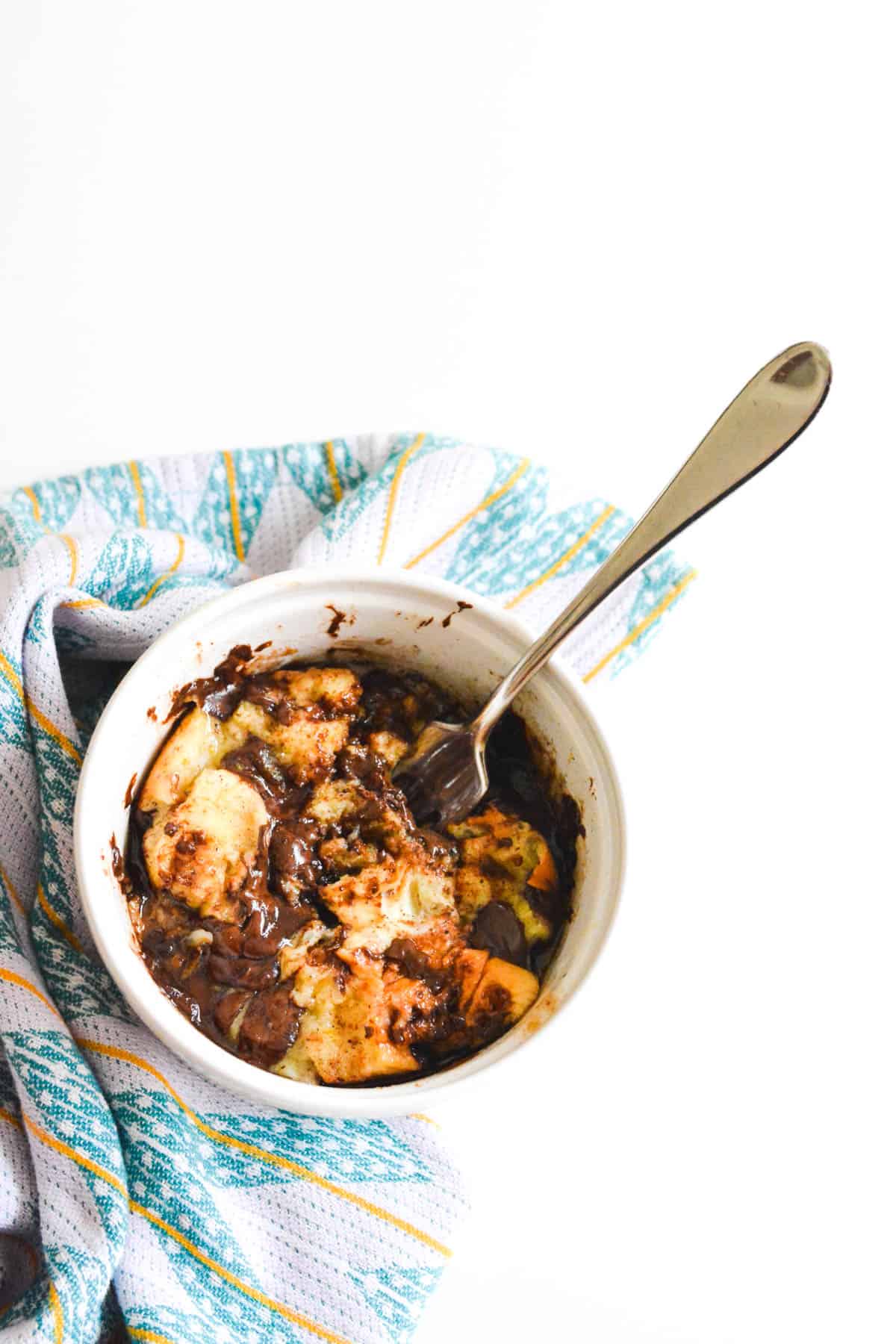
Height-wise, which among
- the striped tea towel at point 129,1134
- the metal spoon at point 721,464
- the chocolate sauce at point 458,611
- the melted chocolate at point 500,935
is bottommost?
the striped tea towel at point 129,1134

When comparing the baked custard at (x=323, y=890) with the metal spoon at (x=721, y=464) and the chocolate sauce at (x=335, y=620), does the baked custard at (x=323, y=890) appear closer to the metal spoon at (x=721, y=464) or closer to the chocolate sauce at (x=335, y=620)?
the chocolate sauce at (x=335, y=620)

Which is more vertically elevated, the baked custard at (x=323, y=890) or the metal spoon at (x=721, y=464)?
the metal spoon at (x=721, y=464)

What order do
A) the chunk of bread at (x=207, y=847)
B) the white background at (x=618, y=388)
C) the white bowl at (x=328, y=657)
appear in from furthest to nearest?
the white background at (x=618, y=388)
the chunk of bread at (x=207, y=847)
the white bowl at (x=328, y=657)

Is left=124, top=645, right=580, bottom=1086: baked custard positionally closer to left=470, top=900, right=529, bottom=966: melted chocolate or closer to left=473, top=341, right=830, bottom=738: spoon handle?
left=470, top=900, right=529, bottom=966: melted chocolate

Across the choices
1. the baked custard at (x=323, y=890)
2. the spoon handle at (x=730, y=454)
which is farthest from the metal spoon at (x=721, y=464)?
the baked custard at (x=323, y=890)

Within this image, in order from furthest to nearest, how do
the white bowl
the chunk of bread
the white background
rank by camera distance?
the white background, the chunk of bread, the white bowl

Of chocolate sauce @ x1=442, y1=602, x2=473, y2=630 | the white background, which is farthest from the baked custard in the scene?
the white background

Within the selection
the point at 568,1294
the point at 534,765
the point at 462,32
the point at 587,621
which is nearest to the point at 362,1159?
the point at 568,1294
